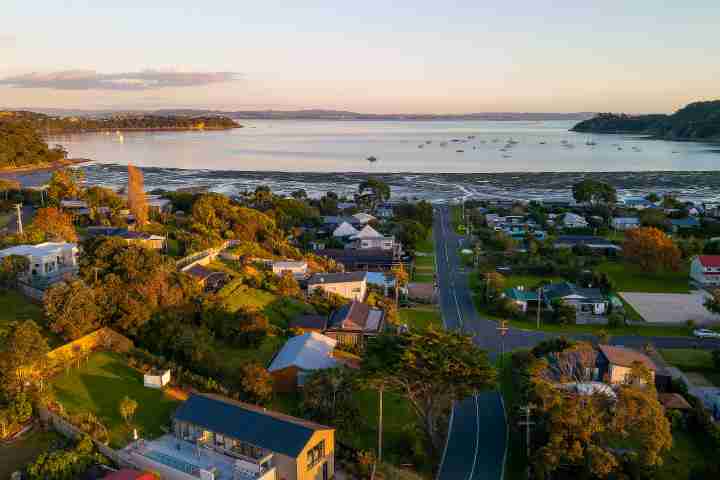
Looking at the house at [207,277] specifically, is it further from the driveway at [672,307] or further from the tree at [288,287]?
the driveway at [672,307]

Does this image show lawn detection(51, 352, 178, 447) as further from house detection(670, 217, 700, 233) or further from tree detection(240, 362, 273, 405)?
house detection(670, 217, 700, 233)

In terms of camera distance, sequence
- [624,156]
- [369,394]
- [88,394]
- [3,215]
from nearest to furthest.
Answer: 1. [88,394]
2. [369,394]
3. [3,215]
4. [624,156]

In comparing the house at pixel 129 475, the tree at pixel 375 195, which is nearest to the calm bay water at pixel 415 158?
the tree at pixel 375 195

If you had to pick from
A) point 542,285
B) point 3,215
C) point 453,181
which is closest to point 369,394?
point 542,285

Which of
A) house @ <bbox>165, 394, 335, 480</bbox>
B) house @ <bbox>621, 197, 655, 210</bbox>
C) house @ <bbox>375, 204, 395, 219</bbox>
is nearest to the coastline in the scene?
house @ <bbox>375, 204, 395, 219</bbox>

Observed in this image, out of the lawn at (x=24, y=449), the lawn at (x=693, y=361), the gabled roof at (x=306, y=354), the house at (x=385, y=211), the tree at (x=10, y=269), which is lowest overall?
the house at (x=385, y=211)

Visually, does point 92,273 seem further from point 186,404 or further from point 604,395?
point 604,395
